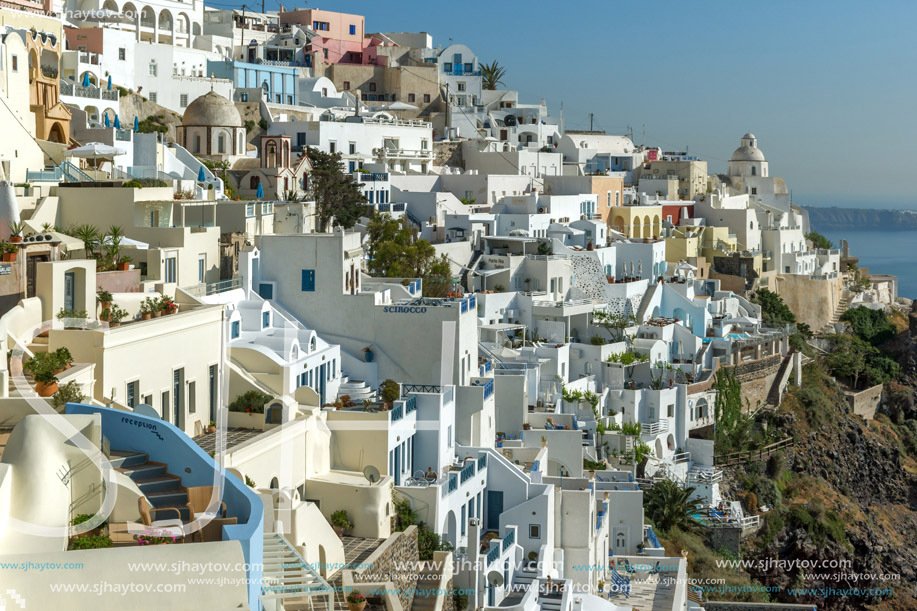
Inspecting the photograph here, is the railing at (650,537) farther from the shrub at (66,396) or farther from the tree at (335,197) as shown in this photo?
the shrub at (66,396)

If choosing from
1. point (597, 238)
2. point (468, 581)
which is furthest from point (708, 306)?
point (468, 581)

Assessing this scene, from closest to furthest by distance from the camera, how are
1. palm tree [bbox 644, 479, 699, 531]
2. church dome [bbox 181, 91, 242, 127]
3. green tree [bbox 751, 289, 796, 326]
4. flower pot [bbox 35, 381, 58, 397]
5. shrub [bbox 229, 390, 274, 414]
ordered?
flower pot [bbox 35, 381, 58, 397], shrub [bbox 229, 390, 274, 414], palm tree [bbox 644, 479, 699, 531], church dome [bbox 181, 91, 242, 127], green tree [bbox 751, 289, 796, 326]

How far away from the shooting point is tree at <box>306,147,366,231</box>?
34.6m

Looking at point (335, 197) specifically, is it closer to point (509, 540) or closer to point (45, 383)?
point (509, 540)

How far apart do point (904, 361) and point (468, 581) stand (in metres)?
39.4

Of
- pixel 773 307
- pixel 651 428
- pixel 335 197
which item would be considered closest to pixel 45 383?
pixel 335 197

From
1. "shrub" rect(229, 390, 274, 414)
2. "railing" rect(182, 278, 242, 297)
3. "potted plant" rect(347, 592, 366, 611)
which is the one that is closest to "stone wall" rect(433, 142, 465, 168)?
"railing" rect(182, 278, 242, 297)

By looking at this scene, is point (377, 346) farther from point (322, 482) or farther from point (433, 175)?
point (433, 175)

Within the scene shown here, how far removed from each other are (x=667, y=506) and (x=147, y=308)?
55.8 ft

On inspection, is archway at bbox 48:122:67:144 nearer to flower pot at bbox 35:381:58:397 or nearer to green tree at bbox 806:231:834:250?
flower pot at bbox 35:381:58:397

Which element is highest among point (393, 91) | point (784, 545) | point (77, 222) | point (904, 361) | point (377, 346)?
point (393, 91)

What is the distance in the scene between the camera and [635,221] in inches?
1969

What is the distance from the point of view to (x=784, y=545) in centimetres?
3519

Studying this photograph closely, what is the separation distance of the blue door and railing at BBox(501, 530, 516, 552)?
1142 millimetres
